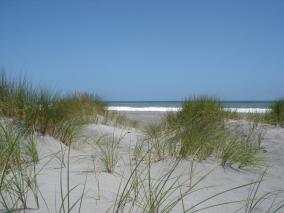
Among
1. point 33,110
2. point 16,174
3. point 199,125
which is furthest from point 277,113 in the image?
point 16,174

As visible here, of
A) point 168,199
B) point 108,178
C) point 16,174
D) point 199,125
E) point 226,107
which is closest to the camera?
point 16,174

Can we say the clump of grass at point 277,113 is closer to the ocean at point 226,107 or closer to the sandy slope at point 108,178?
the ocean at point 226,107

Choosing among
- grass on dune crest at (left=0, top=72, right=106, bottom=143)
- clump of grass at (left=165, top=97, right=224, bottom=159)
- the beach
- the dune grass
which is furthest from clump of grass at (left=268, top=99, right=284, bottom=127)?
grass on dune crest at (left=0, top=72, right=106, bottom=143)

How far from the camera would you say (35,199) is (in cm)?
167

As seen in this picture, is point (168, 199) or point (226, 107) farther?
point (226, 107)

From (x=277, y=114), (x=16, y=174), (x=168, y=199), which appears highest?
(x=277, y=114)

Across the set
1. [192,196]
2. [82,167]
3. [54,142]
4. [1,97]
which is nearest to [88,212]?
[192,196]

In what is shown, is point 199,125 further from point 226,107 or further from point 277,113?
point 277,113

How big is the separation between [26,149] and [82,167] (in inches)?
18.3

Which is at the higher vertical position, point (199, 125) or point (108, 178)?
point (199, 125)

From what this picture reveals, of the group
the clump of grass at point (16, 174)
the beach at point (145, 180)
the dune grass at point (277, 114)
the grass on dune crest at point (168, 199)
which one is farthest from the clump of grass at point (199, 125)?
the clump of grass at point (16, 174)

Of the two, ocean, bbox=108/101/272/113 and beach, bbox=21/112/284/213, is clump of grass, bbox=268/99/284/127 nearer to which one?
ocean, bbox=108/101/272/113

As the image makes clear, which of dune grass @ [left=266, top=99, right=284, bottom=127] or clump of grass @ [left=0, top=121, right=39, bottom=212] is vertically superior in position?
dune grass @ [left=266, top=99, right=284, bottom=127]

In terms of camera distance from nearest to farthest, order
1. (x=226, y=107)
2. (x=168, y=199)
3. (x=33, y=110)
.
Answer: (x=168, y=199) < (x=33, y=110) < (x=226, y=107)
